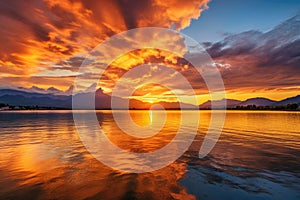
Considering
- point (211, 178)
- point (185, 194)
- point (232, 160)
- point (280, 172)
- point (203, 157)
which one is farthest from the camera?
point (203, 157)

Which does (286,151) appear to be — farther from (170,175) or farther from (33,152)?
(33,152)

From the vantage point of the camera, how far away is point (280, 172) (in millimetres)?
13484

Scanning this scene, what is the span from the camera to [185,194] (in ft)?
32.4

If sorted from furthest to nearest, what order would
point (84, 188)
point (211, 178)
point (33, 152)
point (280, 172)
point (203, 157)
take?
point (33, 152) < point (203, 157) < point (280, 172) < point (211, 178) < point (84, 188)

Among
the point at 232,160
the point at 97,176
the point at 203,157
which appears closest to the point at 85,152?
the point at 97,176

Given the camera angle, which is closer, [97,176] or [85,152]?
[97,176]

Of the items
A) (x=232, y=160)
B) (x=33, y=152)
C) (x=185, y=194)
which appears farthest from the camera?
(x=33, y=152)

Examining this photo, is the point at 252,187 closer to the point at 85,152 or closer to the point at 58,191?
the point at 58,191

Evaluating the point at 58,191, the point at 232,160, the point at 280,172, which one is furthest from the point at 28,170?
the point at 280,172

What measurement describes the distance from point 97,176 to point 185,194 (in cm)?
607

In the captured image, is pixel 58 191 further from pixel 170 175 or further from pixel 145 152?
pixel 145 152

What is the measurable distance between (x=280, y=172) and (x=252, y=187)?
14.5 ft

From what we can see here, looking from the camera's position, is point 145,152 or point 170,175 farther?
point 145,152

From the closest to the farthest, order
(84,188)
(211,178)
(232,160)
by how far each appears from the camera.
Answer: (84,188), (211,178), (232,160)
